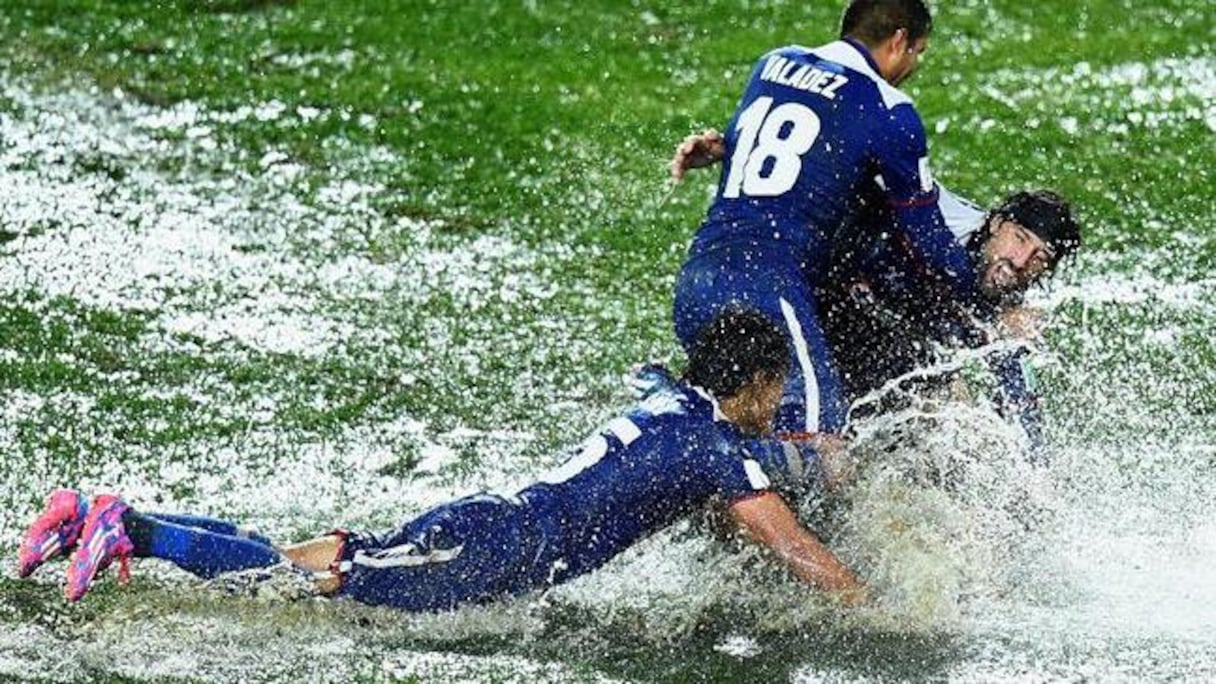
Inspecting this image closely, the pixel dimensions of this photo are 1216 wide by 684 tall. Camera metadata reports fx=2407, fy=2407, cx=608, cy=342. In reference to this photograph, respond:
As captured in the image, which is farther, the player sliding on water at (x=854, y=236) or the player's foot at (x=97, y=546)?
the player sliding on water at (x=854, y=236)

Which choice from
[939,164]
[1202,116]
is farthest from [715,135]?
[1202,116]

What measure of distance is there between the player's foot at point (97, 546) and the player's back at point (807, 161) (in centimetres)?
234

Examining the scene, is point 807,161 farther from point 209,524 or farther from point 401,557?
point 209,524

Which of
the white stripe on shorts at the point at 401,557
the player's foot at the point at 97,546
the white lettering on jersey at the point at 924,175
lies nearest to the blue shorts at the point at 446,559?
the white stripe on shorts at the point at 401,557

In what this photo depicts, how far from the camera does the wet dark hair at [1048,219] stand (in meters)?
8.44

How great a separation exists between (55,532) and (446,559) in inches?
45.1

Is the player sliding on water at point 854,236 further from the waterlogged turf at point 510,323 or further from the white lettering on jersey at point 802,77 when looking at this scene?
the waterlogged turf at point 510,323

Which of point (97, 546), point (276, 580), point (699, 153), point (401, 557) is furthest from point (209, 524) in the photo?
point (699, 153)

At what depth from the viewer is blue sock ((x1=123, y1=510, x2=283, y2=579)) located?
7027 mm

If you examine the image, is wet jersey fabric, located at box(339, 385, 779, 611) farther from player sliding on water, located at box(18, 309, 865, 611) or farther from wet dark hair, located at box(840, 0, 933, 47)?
wet dark hair, located at box(840, 0, 933, 47)

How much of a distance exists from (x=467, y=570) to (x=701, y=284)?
5.00 ft

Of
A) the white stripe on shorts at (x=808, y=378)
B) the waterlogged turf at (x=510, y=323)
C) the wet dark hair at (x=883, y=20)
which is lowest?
the waterlogged turf at (x=510, y=323)

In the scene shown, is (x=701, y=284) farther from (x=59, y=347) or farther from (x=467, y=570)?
(x=59, y=347)

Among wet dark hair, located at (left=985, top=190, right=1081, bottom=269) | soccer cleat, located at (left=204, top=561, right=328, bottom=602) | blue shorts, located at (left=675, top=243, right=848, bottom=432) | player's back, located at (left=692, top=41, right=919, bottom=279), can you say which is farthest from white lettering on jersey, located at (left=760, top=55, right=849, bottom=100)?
soccer cleat, located at (left=204, top=561, right=328, bottom=602)
